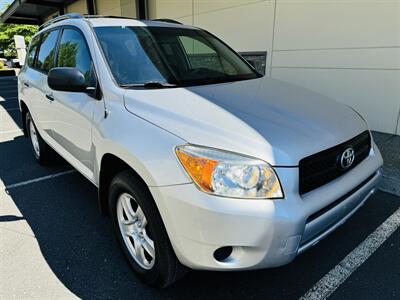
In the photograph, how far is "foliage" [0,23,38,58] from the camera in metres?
40.2

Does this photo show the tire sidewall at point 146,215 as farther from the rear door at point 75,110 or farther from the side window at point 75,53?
the side window at point 75,53

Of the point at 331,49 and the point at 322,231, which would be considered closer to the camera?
the point at 322,231

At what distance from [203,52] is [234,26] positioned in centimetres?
463

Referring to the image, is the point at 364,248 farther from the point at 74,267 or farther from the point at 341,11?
the point at 341,11

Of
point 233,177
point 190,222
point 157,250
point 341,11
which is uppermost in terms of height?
Result: point 341,11

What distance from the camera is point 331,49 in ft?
18.2

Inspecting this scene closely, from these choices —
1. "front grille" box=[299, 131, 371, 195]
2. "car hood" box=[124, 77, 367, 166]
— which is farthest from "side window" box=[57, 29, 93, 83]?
"front grille" box=[299, 131, 371, 195]

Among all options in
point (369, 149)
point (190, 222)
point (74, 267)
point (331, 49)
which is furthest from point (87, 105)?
point (331, 49)

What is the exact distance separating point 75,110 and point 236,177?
1727 millimetres

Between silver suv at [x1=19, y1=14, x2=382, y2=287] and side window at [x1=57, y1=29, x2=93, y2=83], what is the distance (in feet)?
0.06

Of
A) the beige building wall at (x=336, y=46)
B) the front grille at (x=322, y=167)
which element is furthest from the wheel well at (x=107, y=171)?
the beige building wall at (x=336, y=46)

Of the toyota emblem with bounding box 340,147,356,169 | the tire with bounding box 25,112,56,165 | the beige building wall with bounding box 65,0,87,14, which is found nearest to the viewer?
the toyota emblem with bounding box 340,147,356,169

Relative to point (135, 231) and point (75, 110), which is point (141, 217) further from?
point (75, 110)

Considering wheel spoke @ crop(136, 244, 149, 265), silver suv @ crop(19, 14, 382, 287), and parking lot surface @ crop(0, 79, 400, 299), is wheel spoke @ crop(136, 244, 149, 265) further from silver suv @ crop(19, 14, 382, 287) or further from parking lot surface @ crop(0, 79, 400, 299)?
parking lot surface @ crop(0, 79, 400, 299)
